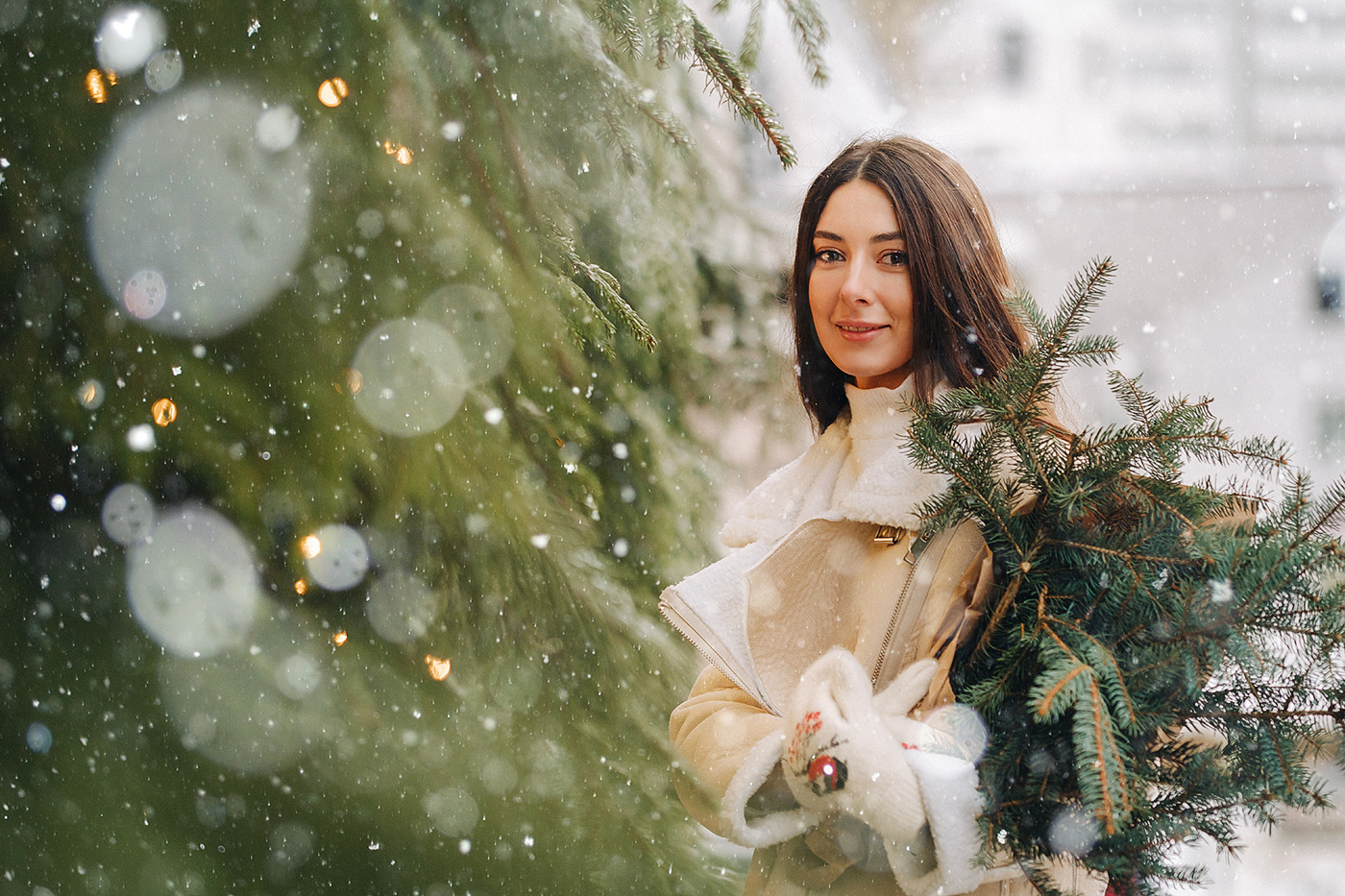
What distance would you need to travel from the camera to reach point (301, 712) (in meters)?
1.12

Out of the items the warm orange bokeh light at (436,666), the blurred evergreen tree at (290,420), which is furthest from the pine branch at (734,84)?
the warm orange bokeh light at (436,666)

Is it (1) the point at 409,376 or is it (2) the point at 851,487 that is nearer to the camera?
(2) the point at 851,487

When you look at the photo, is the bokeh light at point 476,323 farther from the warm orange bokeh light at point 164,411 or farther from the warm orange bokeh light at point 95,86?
the warm orange bokeh light at point 95,86

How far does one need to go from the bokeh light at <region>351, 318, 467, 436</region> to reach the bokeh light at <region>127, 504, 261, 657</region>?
22 centimetres

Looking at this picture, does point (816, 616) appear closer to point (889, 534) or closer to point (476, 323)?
point (889, 534)

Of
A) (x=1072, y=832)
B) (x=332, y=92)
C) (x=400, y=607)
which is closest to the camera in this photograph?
(x=1072, y=832)

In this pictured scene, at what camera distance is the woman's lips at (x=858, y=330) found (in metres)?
1.04

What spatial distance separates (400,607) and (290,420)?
0.92 feet

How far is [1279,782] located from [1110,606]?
0.61 feet

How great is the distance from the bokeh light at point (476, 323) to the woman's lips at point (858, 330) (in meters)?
0.47

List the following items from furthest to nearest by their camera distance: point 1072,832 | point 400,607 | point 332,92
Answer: point 400,607, point 332,92, point 1072,832

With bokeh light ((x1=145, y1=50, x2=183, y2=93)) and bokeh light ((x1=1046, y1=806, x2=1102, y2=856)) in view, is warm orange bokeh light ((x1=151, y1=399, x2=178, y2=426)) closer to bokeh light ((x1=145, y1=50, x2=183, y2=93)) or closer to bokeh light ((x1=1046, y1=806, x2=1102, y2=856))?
bokeh light ((x1=145, y1=50, x2=183, y2=93))

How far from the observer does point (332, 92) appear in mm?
1075

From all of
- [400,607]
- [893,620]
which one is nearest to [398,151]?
[400,607]
